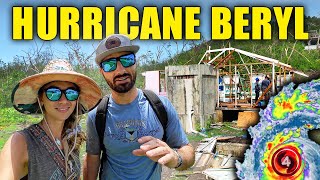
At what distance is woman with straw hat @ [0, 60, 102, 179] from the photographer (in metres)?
1.66

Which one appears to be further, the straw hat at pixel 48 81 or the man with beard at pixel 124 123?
the man with beard at pixel 124 123

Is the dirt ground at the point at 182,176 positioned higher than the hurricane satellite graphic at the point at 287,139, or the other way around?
the hurricane satellite graphic at the point at 287,139

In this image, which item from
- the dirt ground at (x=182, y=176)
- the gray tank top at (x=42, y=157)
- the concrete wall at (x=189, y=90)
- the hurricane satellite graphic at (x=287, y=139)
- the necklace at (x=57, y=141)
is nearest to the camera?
the hurricane satellite graphic at (x=287, y=139)

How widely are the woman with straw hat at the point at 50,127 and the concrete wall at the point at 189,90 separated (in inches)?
368

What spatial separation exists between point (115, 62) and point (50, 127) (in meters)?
0.45

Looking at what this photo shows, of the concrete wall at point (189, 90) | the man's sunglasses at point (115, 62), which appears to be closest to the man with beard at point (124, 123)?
the man's sunglasses at point (115, 62)

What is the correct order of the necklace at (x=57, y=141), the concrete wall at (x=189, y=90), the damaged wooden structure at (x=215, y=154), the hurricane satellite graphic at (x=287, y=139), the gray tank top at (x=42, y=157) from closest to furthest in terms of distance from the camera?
the hurricane satellite graphic at (x=287, y=139)
the gray tank top at (x=42, y=157)
the necklace at (x=57, y=141)
the damaged wooden structure at (x=215, y=154)
the concrete wall at (x=189, y=90)

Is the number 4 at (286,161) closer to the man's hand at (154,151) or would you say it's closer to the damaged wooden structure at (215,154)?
the man's hand at (154,151)

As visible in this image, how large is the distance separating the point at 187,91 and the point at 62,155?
9.77m

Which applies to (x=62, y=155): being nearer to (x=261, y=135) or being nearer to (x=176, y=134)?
(x=176, y=134)

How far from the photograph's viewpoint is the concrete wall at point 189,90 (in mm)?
11383

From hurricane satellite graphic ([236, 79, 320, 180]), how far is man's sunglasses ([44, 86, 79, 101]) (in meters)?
0.82

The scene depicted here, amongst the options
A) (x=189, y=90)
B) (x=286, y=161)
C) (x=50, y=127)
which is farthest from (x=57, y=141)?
(x=189, y=90)

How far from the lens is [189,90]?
37.6ft
